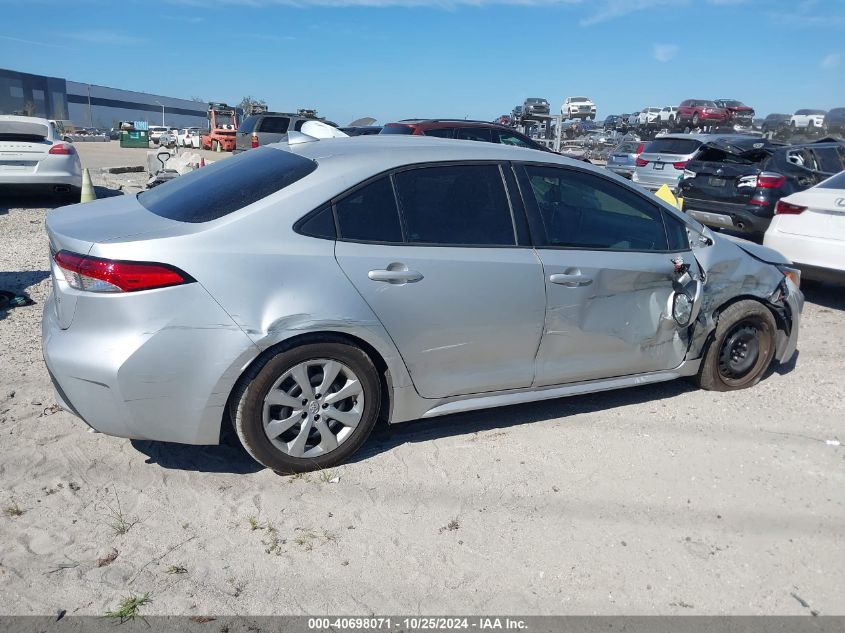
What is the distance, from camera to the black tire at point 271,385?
3.25 m

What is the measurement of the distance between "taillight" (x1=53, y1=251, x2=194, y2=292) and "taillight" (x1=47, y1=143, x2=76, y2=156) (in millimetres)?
8809

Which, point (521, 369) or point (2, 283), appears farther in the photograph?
point (2, 283)

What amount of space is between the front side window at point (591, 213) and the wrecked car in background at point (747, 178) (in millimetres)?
5844

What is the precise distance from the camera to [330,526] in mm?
3143

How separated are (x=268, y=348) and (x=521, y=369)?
143 cm

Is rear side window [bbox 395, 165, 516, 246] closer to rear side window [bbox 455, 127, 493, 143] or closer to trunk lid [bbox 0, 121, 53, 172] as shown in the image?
rear side window [bbox 455, 127, 493, 143]

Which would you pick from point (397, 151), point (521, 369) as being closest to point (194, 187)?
point (397, 151)

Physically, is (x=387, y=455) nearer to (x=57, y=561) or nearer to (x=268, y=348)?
(x=268, y=348)

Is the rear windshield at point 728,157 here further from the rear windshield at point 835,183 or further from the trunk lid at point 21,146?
the trunk lid at point 21,146

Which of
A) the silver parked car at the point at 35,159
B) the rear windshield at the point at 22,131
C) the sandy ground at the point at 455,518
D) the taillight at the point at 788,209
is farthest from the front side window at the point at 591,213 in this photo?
the rear windshield at the point at 22,131

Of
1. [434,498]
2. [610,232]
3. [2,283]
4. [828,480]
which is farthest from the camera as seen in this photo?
[2,283]

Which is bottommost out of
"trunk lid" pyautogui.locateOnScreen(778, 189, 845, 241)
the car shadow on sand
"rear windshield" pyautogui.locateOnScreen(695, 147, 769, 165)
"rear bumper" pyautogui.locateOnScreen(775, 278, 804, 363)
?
the car shadow on sand

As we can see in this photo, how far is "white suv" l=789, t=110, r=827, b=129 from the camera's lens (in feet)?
127

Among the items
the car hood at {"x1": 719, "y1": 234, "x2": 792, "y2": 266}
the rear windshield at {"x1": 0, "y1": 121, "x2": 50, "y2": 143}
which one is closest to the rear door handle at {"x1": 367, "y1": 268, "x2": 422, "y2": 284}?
the car hood at {"x1": 719, "y1": 234, "x2": 792, "y2": 266}
